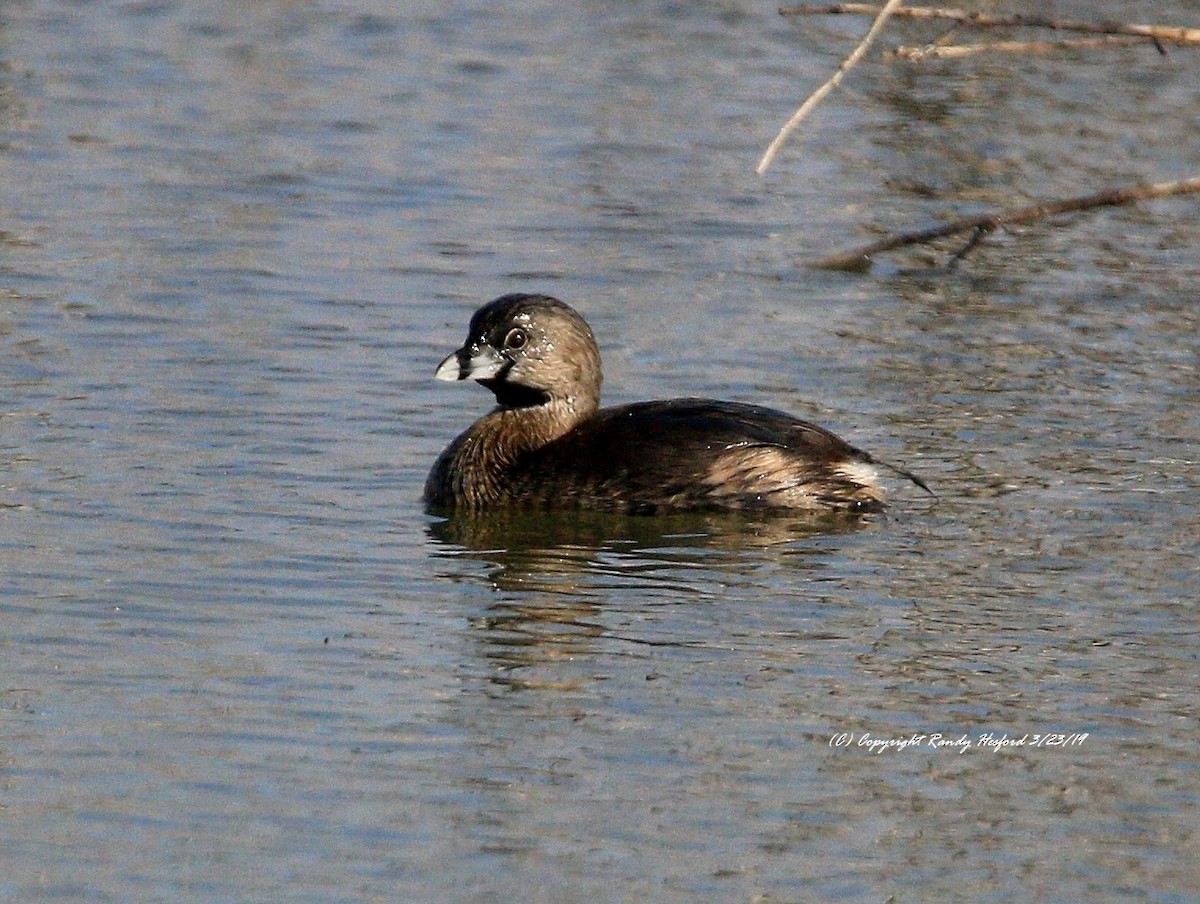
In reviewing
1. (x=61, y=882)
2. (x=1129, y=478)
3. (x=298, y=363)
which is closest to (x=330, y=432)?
(x=298, y=363)

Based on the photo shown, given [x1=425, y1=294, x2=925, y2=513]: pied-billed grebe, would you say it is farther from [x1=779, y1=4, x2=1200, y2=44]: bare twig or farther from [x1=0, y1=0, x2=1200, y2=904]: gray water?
[x1=779, y1=4, x2=1200, y2=44]: bare twig

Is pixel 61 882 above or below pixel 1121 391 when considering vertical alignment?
above

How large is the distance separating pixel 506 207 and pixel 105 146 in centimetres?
329

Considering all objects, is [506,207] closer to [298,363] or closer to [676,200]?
[676,200]

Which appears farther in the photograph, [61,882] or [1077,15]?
[1077,15]

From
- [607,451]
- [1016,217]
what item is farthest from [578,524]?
[1016,217]

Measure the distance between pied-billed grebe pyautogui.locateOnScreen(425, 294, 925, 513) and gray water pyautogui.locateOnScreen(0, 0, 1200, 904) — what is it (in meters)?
0.18

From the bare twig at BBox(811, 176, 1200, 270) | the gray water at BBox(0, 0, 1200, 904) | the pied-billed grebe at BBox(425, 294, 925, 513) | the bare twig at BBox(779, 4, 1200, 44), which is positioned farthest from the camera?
the pied-billed grebe at BBox(425, 294, 925, 513)

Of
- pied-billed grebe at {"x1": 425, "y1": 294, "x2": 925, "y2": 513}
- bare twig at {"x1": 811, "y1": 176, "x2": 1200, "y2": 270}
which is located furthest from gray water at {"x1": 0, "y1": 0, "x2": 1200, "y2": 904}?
bare twig at {"x1": 811, "y1": 176, "x2": 1200, "y2": 270}

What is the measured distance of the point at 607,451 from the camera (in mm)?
10648

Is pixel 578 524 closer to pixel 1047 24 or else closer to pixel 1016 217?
pixel 1047 24

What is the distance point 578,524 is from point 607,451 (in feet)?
1.18

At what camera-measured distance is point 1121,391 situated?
490 inches

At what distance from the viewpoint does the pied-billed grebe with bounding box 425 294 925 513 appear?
1051cm
